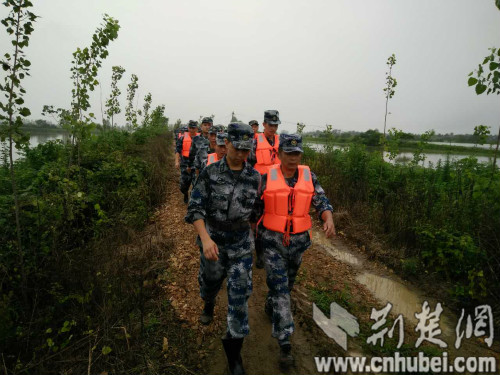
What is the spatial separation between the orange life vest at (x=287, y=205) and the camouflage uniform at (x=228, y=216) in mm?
223

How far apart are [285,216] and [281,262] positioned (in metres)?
0.48

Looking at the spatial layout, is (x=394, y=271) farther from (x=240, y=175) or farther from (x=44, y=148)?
(x=44, y=148)

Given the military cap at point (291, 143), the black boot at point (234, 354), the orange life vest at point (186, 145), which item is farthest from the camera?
the orange life vest at point (186, 145)

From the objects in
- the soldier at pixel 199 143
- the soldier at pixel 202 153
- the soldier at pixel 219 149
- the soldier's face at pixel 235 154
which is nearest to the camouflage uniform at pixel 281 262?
the soldier's face at pixel 235 154

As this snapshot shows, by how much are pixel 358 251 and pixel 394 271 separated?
85 cm

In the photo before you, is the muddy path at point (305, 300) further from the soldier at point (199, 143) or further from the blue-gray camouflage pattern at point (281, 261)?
the soldier at point (199, 143)

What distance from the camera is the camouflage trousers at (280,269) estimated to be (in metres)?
2.57

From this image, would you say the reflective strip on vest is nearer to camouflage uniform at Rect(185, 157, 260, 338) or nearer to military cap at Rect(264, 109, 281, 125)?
camouflage uniform at Rect(185, 157, 260, 338)

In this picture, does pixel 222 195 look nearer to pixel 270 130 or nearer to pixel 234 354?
pixel 234 354

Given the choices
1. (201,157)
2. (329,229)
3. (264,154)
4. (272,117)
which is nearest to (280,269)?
(329,229)

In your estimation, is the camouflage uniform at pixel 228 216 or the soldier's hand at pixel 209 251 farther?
the camouflage uniform at pixel 228 216

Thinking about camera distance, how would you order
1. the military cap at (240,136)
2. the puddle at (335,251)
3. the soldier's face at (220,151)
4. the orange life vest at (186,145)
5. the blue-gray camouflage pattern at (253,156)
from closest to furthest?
1. the military cap at (240,136)
2. the soldier's face at (220,151)
3. the blue-gray camouflage pattern at (253,156)
4. the puddle at (335,251)
5. the orange life vest at (186,145)

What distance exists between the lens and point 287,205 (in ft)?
9.18

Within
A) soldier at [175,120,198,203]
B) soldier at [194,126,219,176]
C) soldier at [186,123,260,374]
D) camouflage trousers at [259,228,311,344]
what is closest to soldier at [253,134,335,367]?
camouflage trousers at [259,228,311,344]
